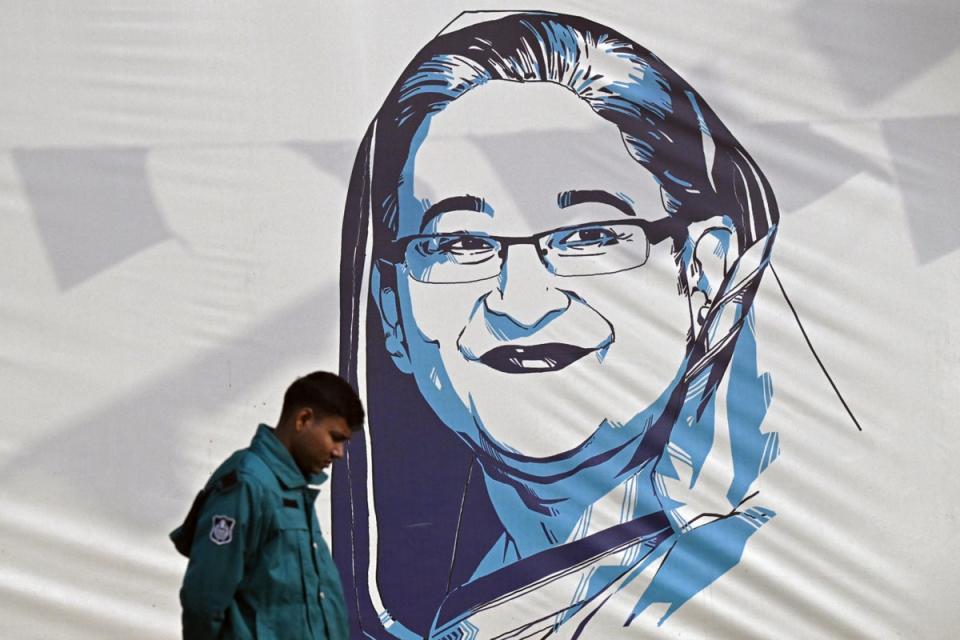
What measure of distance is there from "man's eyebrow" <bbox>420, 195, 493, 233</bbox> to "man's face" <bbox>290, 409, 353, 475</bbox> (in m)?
1.28

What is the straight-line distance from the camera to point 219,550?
205 centimetres

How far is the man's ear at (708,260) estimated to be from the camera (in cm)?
357

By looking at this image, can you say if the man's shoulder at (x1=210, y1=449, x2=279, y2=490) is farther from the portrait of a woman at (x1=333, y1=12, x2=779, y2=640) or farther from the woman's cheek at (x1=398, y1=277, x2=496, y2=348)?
the woman's cheek at (x1=398, y1=277, x2=496, y2=348)

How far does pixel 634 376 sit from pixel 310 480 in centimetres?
144

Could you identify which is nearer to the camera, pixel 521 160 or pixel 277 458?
Answer: pixel 277 458

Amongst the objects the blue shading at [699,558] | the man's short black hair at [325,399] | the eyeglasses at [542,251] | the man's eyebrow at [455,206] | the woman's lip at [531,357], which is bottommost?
the blue shading at [699,558]

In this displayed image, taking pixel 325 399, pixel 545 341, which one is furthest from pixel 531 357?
pixel 325 399

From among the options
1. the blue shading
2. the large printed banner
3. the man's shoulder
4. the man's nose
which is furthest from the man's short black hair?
the blue shading

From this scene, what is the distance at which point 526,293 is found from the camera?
3461 millimetres

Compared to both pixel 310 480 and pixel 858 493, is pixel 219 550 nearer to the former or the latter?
pixel 310 480

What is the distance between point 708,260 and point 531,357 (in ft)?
1.95

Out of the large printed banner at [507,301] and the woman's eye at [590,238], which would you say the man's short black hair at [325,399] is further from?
the woman's eye at [590,238]

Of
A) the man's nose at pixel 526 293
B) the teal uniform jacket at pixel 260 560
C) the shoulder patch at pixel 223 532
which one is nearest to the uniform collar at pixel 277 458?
the teal uniform jacket at pixel 260 560

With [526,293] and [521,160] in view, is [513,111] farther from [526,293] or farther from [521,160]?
[526,293]
